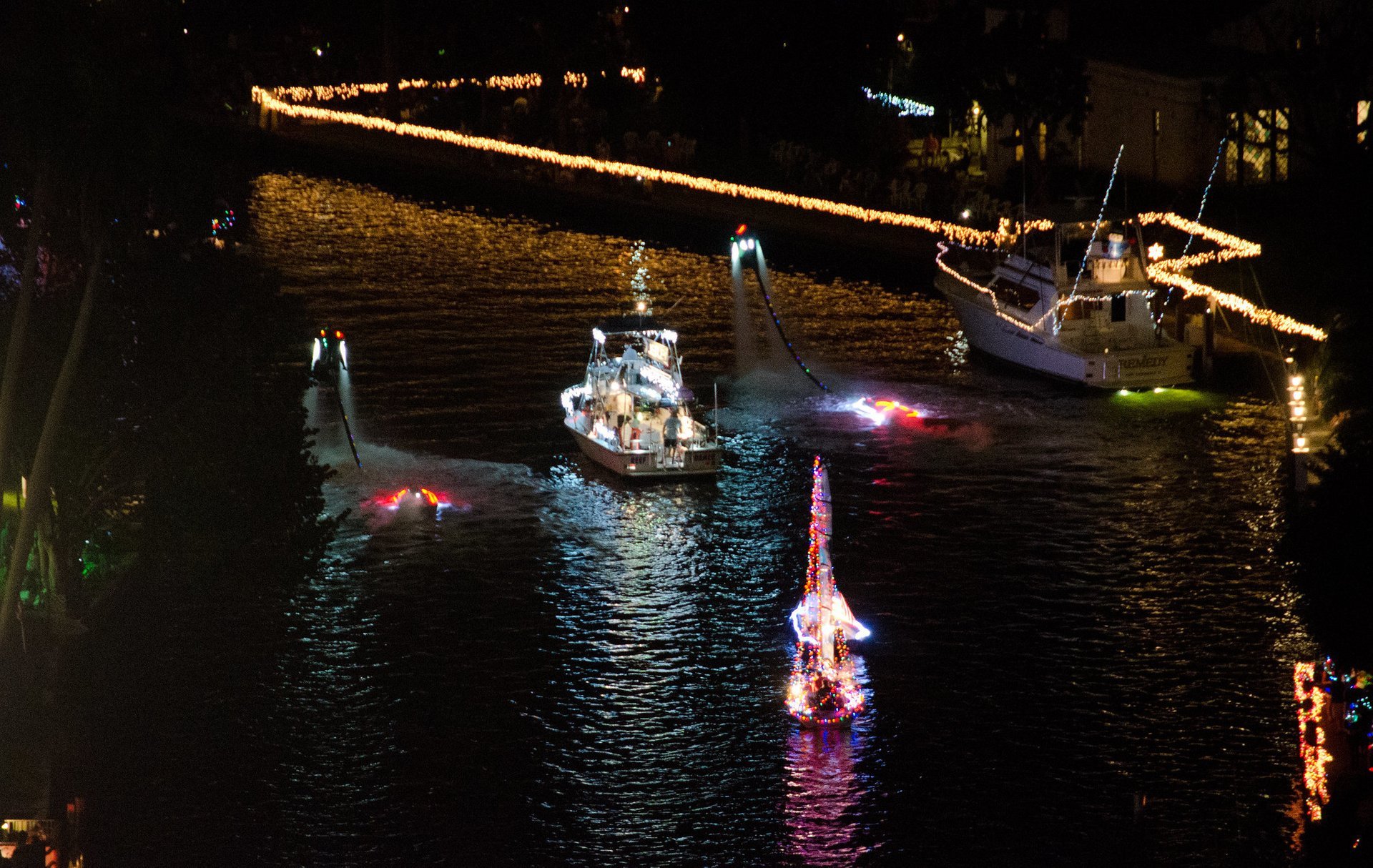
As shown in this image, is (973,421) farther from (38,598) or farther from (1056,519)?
(38,598)

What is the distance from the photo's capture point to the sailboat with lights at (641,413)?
3869cm

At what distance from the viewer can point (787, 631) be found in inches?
1216

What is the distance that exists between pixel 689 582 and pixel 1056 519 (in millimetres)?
7871

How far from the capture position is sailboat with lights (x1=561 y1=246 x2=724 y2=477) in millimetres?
38688

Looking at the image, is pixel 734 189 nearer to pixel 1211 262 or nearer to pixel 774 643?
pixel 1211 262

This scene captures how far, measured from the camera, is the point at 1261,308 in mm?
50344

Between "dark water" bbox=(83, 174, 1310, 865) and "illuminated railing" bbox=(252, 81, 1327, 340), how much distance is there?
6415mm

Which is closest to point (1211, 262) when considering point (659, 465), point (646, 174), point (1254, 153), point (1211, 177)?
point (1211, 177)

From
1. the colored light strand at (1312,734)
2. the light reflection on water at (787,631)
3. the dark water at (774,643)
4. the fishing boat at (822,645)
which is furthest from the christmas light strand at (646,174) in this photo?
the colored light strand at (1312,734)

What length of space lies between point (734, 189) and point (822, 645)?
4437 centimetres

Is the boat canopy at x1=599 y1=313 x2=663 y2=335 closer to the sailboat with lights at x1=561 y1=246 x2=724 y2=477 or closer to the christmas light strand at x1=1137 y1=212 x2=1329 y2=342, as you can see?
the sailboat with lights at x1=561 y1=246 x2=724 y2=477

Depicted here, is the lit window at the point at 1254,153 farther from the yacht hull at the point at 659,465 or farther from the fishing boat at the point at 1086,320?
the yacht hull at the point at 659,465

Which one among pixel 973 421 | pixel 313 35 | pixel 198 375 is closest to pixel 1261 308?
pixel 973 421

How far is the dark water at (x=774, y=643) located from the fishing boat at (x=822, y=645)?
0.40 meters
